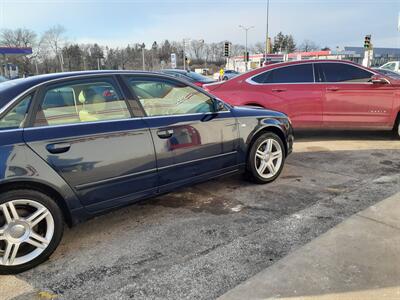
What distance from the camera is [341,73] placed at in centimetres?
707

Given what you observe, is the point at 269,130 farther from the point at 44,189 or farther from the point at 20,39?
the point at 20,39

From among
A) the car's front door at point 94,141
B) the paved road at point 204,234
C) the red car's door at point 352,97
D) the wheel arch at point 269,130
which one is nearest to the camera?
the paved road at point 204,234

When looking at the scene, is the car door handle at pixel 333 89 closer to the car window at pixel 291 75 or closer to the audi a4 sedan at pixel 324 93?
the audi a4 sedan at pixel 324 93

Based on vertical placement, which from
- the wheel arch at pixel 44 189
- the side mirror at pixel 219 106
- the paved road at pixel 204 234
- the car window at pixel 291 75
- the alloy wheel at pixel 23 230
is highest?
the car window at pixel 291 75

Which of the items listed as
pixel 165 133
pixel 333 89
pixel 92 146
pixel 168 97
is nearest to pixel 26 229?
pixel 92 146

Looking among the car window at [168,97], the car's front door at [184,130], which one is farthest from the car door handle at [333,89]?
the car window at [168,97]

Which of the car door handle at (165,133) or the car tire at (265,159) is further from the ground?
the car door handle at (165,133)

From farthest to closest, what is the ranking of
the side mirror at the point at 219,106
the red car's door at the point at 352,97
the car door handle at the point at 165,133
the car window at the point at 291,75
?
the car window at the point at 291,75 < the red car's door at the point at 352,97 < the side mirror at the point at 219,106 < the car door handle at the point at 165,133

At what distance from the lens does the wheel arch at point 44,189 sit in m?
2.75

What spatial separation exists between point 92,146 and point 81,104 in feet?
1.46

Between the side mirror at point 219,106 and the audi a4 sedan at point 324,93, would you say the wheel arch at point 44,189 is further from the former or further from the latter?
the audi a4 sedan at point 324,93

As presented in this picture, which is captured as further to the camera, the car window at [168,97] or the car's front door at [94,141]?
the car window at [168,97]

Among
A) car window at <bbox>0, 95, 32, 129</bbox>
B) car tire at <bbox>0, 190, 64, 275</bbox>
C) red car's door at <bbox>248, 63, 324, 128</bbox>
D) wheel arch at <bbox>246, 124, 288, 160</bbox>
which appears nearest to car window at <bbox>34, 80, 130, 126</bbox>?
car window at <bbox>0, 95, 32, 129</bbox>

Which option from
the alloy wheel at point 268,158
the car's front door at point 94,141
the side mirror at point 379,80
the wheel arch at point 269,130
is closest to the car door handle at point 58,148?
the car's front door at point 94,141
